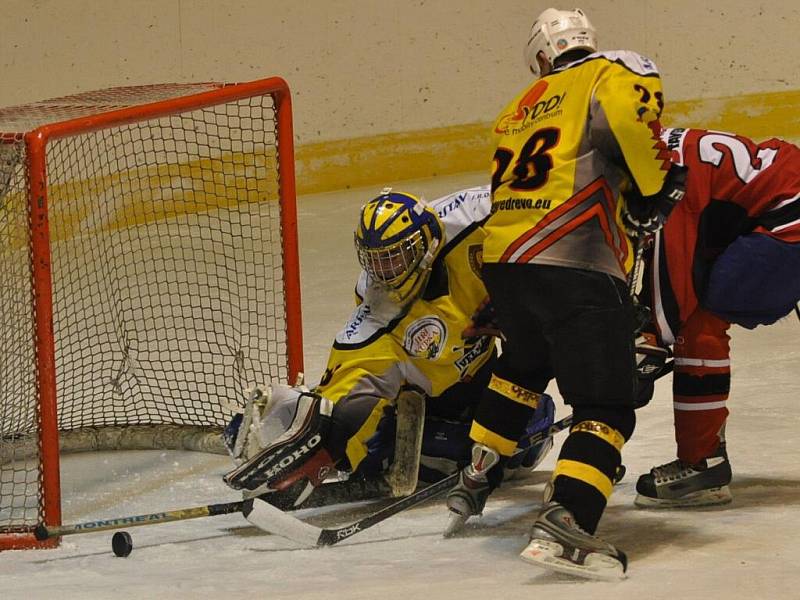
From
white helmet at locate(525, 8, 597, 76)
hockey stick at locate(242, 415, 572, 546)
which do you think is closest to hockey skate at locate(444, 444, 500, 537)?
hockey stick at locate(242, 415, 572, 546)

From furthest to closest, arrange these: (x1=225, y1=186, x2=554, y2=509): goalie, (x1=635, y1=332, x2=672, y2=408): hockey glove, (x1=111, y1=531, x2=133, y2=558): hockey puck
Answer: (x1=225, y1=186, x2=554, y2=509): goalie
(x1=635, y1=332, x2=672, y2=408): hockey glove
(x1=111, y1=531, x2=133, y2=558): hockey puck

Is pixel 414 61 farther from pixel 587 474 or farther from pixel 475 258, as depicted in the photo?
pixel 587 474

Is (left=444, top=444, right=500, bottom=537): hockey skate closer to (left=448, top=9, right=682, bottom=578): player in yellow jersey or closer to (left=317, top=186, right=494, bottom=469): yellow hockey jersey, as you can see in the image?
(left=448, top=9, right=682, bottom=578): player in yellow jersey

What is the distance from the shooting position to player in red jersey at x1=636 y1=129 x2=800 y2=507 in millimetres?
2932

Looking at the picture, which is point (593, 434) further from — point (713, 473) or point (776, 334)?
point (776, 334)

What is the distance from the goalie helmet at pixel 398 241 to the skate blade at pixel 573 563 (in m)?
0.80

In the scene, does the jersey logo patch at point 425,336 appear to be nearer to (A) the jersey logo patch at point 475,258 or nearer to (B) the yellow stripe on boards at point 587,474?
(A) the jersey logo patch at point 475,258

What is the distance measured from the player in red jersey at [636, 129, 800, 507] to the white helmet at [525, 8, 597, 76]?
345 millimetres

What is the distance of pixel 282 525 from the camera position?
9.55ft

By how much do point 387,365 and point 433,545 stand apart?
0.48 metres

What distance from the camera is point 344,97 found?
7031mm

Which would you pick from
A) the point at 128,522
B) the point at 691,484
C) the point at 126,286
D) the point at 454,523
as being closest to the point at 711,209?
the point at 691,484

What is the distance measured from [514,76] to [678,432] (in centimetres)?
436

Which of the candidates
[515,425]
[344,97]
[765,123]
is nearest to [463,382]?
[515,425]
